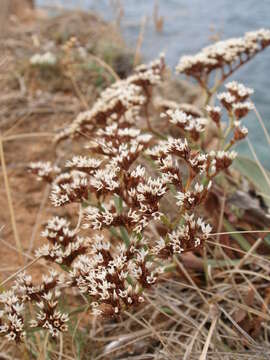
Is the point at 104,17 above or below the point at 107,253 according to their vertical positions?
below

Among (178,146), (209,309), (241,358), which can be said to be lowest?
(209,309)

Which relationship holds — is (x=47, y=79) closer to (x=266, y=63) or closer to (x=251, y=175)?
(x=266, y=63)

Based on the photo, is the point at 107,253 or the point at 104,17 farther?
the point at 104,17

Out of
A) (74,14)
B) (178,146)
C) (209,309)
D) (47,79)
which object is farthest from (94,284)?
(74,14)

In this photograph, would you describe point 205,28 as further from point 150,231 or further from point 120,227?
point 120,227

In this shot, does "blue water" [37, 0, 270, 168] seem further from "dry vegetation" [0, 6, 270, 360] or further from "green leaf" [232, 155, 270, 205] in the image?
"green leaf" [232, 155, 270, 205]

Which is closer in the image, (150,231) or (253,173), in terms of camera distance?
(253,173)

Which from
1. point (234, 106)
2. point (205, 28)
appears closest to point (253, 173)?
point (234, 106)
